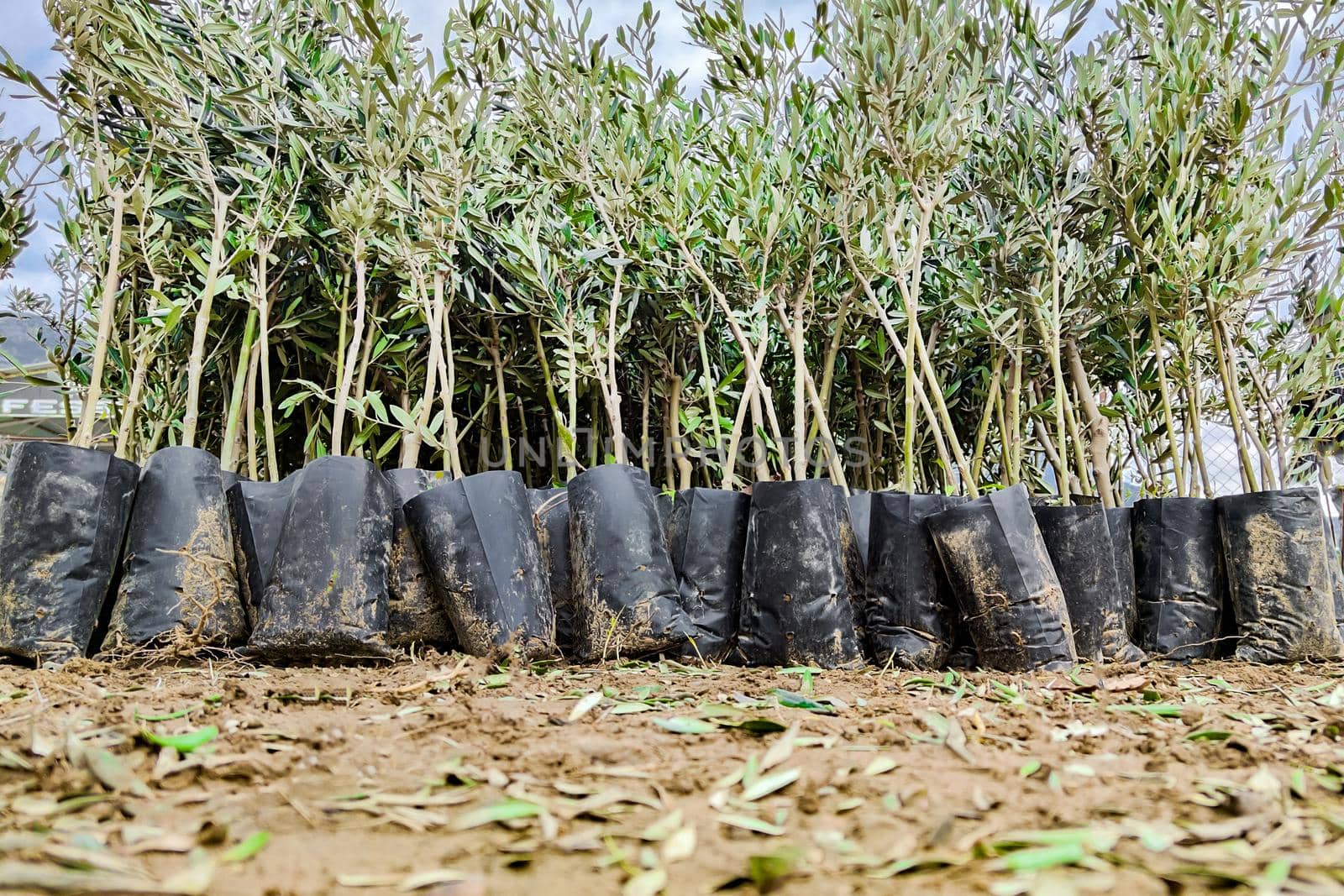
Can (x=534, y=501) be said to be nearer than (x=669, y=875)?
No

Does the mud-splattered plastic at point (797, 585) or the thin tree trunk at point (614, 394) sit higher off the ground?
the thin tree trunk at point (614, 394)

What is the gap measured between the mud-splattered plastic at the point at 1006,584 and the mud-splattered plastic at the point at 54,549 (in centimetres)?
225

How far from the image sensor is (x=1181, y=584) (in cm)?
253

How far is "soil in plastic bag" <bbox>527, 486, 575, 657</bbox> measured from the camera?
246 cm

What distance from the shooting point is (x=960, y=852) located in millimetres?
872

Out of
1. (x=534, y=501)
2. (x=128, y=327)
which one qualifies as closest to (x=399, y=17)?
(x=128, y=327)

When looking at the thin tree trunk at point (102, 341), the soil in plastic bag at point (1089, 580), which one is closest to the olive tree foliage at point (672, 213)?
the thin tree trunk at point (102, 341)

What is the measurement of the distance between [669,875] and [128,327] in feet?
9.90

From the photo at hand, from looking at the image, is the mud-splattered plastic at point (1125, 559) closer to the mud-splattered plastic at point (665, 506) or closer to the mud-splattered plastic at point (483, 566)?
the mud-splattered plastic at point (665, 506)

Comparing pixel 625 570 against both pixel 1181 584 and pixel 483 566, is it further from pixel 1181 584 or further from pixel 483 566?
pixel 1181 584

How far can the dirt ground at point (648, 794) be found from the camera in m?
0.82

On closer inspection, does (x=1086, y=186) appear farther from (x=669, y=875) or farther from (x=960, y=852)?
(x=669, y=875)

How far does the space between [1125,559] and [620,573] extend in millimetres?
1631

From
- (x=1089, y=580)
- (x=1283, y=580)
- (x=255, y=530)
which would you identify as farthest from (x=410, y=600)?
(x=1283, y=580)
